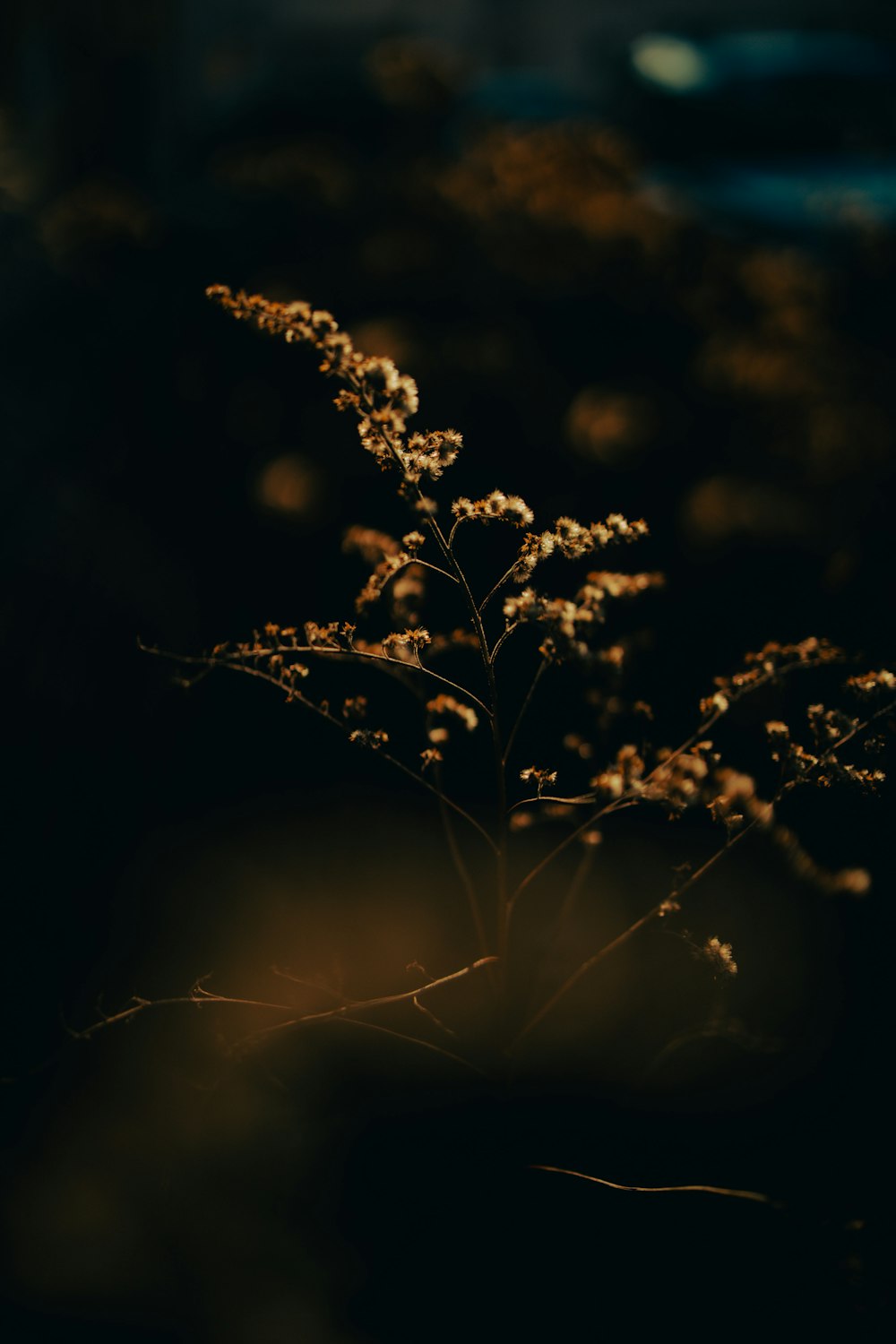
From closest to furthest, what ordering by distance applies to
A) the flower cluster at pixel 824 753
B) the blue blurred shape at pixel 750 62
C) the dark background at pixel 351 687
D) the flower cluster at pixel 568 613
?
the flower cluster at pixel 568 613 < the flower cluster at pixel 824 753 < the dark background at pixel 351 687 < the blue blurred shape at pixel 750 62

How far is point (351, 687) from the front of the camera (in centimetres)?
203

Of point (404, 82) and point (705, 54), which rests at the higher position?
point (705, 54)

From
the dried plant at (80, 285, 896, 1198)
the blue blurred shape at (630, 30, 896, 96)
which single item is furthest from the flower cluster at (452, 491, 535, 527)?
the blue blurred shape at (630, 30, 896, 96)

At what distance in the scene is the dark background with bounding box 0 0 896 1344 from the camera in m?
1.11

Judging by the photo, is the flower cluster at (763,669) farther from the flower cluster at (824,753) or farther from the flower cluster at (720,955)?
the flower cluster at (720,955)

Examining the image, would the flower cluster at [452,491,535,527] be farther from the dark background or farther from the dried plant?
the dark background

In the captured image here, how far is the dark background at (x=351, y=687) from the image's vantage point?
111cm

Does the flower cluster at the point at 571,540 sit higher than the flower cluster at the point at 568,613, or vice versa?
the flower cluster at the point at 571,540

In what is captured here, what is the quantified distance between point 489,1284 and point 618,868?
0.70 meters

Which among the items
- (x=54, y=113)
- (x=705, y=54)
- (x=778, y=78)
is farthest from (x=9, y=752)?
(x=705, y=54)

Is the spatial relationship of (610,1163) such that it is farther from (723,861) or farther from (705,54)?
(705,54)

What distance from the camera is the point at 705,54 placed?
224 inches

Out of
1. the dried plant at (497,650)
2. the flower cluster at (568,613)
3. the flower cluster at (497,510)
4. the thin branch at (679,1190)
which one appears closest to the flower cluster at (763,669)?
the dried plant at (497,650)

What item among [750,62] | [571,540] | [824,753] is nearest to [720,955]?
[824,753]
